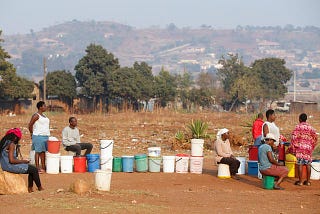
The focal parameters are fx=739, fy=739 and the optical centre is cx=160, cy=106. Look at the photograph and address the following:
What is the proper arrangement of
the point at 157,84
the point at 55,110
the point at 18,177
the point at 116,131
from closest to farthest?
1. the point at 18,177
2. the point at 116,131
3. the point at 55,110
4. the point at 157,84

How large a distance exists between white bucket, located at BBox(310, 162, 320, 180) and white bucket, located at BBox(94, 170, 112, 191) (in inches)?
216

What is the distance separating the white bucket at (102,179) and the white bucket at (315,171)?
5.48 meters

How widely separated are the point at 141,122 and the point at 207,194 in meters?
23.4

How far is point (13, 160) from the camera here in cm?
1262

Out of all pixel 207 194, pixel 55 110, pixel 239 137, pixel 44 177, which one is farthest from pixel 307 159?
pixel 55 110

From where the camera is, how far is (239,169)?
1664cm

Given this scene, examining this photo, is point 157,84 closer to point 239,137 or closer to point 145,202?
point 239,137

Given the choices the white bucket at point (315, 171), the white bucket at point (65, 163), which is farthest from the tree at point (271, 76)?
the white bucket at point (65, 163)

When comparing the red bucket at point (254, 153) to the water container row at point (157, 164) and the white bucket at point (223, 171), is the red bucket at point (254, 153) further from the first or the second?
the water container row at point (157, 164)

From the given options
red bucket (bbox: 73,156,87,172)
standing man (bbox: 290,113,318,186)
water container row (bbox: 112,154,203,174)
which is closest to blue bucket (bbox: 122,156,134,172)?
water container row (bbox: 112,154,203,174)

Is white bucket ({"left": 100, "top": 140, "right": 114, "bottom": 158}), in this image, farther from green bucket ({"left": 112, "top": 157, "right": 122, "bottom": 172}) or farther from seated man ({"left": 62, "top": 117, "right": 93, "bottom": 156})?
seated man ({"left": 62, "top": 117, "right": 93, "bottom": 156})

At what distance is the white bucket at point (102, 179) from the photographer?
12266mm

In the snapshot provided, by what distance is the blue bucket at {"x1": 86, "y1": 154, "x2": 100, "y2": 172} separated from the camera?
1647 cm

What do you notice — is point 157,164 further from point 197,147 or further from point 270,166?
point 270,166
